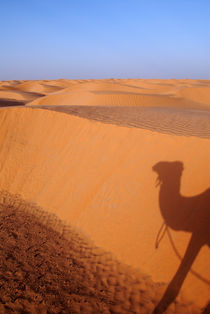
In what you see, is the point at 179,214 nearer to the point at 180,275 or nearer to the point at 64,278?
the point at 180,275

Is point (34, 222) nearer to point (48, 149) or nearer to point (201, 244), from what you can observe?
point (48, 149)

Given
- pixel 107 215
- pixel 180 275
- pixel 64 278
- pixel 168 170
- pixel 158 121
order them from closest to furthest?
pixel 180 275, pixel 64 278, pixel 168 170, pixel 107 215, pixel 158 121

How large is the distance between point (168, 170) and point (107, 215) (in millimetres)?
1510

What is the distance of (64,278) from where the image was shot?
3746mm

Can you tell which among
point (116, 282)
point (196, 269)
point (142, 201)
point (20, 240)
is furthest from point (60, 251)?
point (196, 269)

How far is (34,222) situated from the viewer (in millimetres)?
5199

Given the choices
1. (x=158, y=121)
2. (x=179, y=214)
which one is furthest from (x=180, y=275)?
(x=158, y=121)

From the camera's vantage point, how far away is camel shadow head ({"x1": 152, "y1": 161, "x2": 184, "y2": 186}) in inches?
180

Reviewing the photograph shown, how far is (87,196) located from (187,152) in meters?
2.32

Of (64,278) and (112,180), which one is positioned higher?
(112,180)

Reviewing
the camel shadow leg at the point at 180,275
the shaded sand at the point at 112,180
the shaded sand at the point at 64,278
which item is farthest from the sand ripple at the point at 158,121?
the shaded sand at the point at 64,278

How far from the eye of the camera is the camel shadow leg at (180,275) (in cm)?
329

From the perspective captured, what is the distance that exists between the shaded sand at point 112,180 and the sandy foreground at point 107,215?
0.07 feet

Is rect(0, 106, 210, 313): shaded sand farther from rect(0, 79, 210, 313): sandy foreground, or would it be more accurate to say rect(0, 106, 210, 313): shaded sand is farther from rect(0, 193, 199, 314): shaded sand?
rect(0, 193, 199, 314): shaded sand
